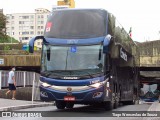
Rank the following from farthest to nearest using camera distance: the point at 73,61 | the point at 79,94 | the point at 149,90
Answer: the point at 149,90
the point at 73,61
the point at 79,94

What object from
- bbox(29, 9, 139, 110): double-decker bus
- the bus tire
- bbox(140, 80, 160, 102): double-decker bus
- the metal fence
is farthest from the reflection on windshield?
bbox(29, 9, 139, 110): double-decker bus

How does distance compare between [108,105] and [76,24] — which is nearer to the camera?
[76,24]

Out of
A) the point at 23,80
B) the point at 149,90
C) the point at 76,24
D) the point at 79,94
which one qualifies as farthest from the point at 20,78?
the point at 149,90

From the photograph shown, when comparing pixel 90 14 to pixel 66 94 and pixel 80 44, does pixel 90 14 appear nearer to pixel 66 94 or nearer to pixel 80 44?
pixel 80 44

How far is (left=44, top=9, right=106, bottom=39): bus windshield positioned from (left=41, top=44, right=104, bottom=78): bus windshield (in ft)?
1.75

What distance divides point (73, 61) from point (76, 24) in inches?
61.7

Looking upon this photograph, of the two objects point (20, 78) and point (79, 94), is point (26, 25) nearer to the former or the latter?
point (20, 78)

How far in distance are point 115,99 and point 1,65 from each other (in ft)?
123

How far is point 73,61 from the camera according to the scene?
15.4 metres

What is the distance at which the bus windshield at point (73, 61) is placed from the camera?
1527 centimetres

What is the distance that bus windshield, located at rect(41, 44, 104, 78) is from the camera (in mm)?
15273

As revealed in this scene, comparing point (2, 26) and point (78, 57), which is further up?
point (2, 26)

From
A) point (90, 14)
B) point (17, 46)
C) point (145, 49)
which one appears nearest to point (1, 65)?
point (145, 49)

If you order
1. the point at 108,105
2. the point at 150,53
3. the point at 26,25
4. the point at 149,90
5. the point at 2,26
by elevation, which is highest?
the point at 26,25
